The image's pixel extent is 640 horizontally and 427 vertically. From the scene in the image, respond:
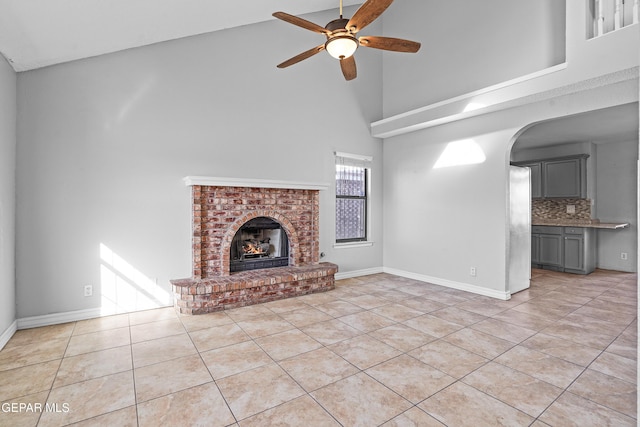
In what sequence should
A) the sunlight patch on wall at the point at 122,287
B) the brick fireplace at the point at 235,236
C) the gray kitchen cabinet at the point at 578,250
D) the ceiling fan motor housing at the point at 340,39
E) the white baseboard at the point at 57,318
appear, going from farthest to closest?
the gray kitchen cabinet at the point at 578,250, the brick fireplace at the point at 235,236, the sunlight patch on wall at the point at 122,287, the white baseboard at the point at 57,318, the ceiling fan motor housing at the point at 340,39

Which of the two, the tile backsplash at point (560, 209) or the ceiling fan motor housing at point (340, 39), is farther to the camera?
the tile backsplash at point (560, 209)

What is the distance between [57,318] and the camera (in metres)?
3.33

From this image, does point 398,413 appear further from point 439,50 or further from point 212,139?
point 439,50

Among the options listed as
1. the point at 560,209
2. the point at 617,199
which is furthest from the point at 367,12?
the point at 617,199

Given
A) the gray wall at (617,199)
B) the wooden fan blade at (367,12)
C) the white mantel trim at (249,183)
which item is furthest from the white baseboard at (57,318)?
the gray wall at (617,199)

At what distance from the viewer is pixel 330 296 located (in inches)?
Result: 174

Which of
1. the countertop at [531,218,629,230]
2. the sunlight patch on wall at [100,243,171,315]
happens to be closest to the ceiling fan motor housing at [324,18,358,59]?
the sunlight patch on wall at [100,243,171,315]

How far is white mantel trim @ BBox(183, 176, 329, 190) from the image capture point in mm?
3842

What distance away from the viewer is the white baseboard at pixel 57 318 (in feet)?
10.5

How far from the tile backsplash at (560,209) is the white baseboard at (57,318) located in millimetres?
8404

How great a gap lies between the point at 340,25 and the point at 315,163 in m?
2.70

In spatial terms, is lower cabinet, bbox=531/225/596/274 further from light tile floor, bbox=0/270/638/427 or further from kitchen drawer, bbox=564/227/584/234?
light tile floor, bbox=0/270/638/427

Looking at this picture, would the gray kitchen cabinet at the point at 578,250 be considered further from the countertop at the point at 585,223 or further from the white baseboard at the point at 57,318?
the white baseboard at the point at 57,318

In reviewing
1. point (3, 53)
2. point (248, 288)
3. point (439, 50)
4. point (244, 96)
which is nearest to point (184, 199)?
point (248, 288)
